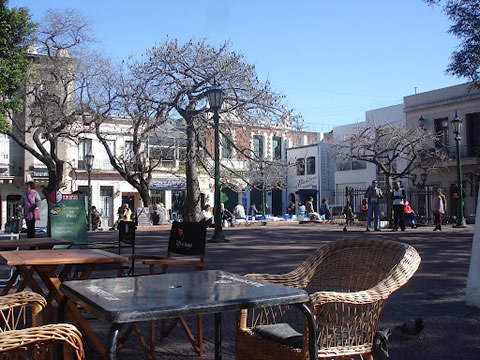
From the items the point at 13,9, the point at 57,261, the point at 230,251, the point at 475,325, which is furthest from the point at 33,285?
the point at 13,9

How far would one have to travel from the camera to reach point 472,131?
35156mm

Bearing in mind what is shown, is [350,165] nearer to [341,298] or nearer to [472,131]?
[472,131]

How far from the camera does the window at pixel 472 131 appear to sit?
34.7 meters

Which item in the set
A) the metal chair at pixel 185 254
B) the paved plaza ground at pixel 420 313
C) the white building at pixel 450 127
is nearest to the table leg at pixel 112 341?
the metal chair at pixel 185 254

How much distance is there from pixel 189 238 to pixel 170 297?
2910mm

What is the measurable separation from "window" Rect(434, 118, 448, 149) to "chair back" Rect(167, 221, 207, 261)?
32.1 meters

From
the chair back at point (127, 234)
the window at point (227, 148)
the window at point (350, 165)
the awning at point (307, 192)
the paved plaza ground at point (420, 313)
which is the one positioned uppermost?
the window at point (350, 165)

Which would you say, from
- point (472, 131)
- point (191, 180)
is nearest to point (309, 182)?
point (472, 131)

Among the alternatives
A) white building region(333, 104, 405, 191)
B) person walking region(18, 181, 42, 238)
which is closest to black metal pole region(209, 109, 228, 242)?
person walking region(18, 181, 42, 238)

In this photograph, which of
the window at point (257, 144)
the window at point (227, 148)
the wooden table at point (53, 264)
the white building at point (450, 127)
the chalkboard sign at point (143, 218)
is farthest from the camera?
the white building at point (450, 127)

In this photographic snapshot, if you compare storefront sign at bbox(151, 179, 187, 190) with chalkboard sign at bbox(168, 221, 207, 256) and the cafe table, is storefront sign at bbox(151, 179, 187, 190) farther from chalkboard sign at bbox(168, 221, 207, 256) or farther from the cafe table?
the cafe table

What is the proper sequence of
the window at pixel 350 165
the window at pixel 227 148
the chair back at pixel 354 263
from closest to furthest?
the chair back at pixel 354 263 < the window at pixel 227 148 < the window at pixel 350 165

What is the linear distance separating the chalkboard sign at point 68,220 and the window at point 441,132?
98.4ft

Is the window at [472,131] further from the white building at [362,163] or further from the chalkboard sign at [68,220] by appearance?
the chalkboard sign at [68,220]
